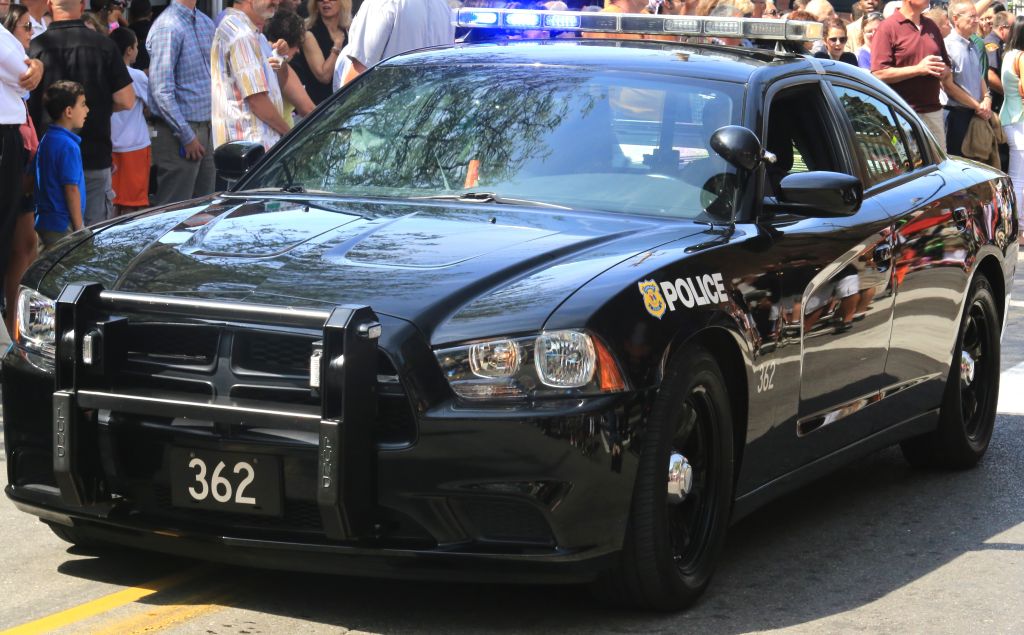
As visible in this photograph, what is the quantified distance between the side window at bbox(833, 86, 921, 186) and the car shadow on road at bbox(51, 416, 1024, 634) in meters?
1.22

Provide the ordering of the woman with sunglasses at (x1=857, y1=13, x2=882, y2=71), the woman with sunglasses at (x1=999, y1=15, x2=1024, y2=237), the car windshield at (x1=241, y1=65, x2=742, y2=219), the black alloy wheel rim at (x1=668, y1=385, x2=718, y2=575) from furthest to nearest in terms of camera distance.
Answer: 1. the woman with sunglasses at (x1=999, y1=15, x2=1024, y2=237)
2. the woman with sunglasses at (x1=857, y1=13, x2=882, y2=71)
3. the car windshield at (x1=241, y1=65, x2=742, y2=219)
4. the black alloy wheel rim at (x1=668, y1=385, x2=718, y2=575)

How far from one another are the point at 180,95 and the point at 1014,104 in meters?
8.83

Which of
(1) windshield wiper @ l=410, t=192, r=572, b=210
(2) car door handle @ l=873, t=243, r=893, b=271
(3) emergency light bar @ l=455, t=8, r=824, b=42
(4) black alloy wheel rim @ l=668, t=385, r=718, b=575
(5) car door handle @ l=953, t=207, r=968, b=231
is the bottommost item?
(4) black alloy wheel rim @ l=668, t=385, r=718, b=575

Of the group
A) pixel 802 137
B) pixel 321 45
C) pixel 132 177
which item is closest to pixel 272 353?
pixel 802 137

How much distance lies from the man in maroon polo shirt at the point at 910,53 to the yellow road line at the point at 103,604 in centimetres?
1036

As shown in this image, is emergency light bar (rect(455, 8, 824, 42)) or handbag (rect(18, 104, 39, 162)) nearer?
emergency light bar (rect(455, 8, 824, 42))

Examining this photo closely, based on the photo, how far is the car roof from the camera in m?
5.80

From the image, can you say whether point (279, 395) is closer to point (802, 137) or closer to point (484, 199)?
point (484, 199)

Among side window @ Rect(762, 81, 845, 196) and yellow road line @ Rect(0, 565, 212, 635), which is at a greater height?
side window @ Rect(762, 81, 845, 196)

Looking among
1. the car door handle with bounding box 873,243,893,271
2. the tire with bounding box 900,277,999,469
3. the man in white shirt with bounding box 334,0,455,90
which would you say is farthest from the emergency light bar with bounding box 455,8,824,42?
the man in white shirt with bounding box 334,0,455,90

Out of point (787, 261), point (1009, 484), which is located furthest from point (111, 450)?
point (1009, 484)

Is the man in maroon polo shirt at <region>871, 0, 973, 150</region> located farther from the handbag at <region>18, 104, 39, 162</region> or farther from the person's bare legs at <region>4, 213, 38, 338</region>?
the person's bare legs at <region>4, 213, 38, 338</region>

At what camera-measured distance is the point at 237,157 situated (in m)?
6.00

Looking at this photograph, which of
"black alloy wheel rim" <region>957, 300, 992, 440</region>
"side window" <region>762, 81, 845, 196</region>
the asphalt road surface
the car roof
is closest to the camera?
the asphalt road surface
